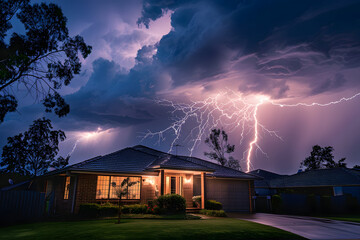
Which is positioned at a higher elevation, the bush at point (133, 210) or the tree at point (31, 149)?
the tree at point (31, 149)

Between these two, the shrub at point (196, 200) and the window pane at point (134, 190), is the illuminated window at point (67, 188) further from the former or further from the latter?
the shrub at point (196, 200)

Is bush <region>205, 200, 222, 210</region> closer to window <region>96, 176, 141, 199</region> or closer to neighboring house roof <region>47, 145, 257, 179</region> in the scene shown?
neighboring house roof <region>47, 145, 257, 179</region>

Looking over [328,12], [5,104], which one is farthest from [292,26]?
[5,104]

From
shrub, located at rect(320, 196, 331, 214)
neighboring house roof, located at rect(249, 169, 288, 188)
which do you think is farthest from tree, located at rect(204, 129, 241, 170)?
shrub, located at rect(320, 196, 331, 214)

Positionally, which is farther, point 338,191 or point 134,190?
point 338,191

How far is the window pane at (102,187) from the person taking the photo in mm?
15673

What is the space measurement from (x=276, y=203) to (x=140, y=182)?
488 inches

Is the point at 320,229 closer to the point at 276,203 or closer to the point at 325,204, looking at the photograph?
the point at 276,203

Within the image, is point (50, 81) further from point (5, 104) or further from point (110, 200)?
point (110, 200)

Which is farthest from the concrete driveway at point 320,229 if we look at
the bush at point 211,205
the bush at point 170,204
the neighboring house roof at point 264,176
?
the neighboring house roof at point 264,176

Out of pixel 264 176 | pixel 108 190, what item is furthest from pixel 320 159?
pixel 108 190

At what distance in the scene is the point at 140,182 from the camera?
1686 centimetres

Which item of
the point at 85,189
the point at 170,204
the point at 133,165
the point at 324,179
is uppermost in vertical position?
the point at 133,165

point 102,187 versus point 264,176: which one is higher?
point 264,176
